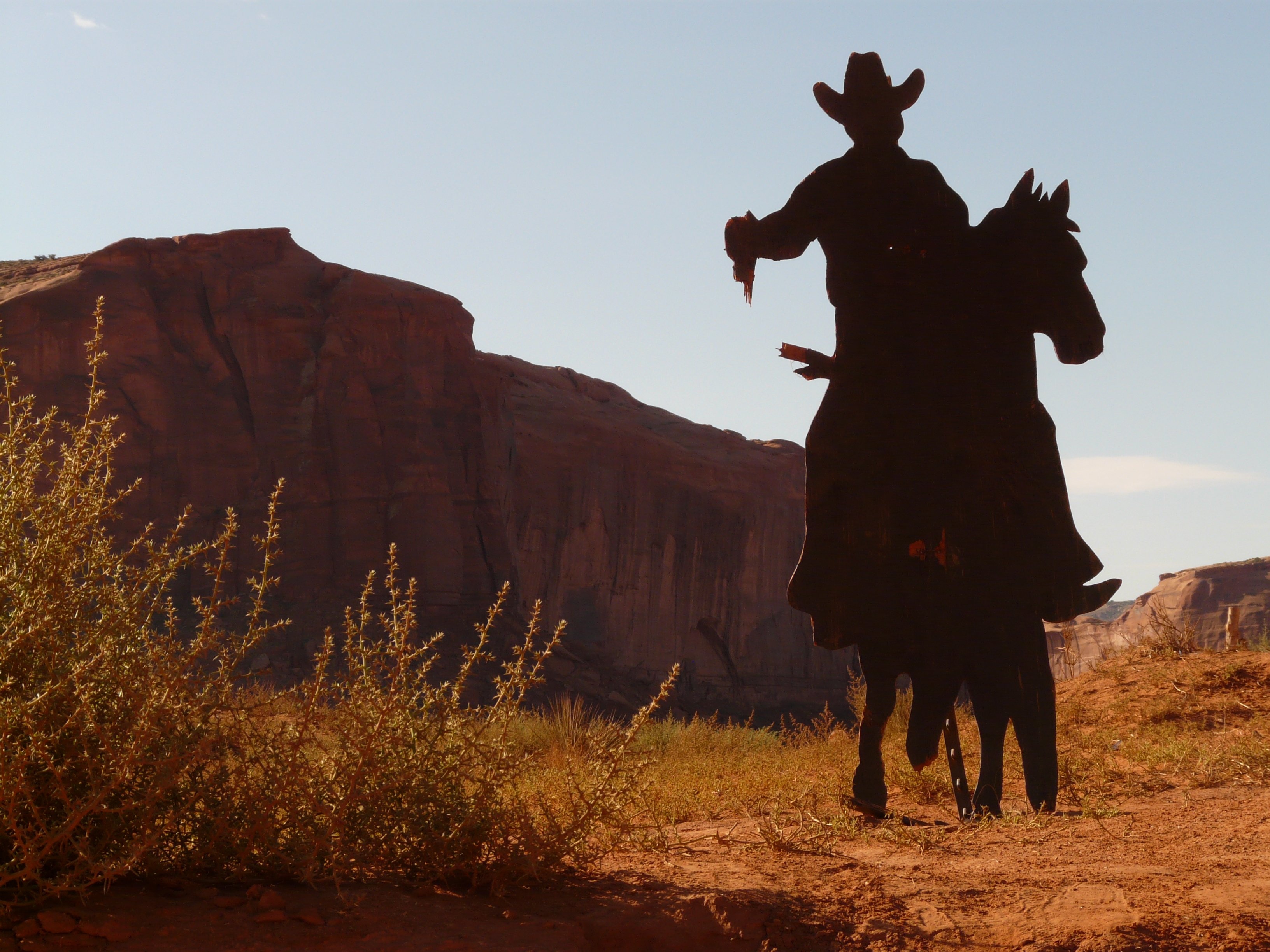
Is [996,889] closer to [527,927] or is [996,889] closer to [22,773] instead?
[527,927]

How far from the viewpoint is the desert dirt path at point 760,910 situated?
257 cm

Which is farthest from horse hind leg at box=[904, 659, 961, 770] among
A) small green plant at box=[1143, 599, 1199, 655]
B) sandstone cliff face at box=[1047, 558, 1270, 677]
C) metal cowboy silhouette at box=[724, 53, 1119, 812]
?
sandstone cliff face at box=[1047, 558, 1270, 677]

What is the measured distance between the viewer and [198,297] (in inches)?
1067

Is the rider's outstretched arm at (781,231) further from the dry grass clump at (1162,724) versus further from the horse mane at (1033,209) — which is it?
the dry grass clump at (1162,724)

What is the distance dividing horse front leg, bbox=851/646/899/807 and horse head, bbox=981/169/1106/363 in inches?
71.6

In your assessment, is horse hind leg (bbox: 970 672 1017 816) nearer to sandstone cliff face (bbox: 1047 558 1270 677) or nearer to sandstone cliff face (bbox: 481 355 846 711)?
sandstone cliff face (bbox: 481 355 846 711)

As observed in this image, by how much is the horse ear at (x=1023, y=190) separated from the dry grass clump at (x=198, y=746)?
359 centimetres

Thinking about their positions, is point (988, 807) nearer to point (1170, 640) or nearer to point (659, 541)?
point (1170, 640)

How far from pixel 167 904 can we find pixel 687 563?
3330cm

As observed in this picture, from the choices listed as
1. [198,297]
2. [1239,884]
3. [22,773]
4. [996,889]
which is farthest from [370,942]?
[198,297]

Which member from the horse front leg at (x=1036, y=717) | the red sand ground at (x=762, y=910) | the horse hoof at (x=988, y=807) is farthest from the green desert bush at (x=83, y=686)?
the horse front leg at (x=1036, y=717)

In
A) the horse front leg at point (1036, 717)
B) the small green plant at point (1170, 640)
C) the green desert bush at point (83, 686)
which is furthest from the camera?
the small green plant at point (1170, 640)

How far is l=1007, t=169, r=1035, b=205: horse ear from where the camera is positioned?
5414 mm

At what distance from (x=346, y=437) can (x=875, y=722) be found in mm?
23952
